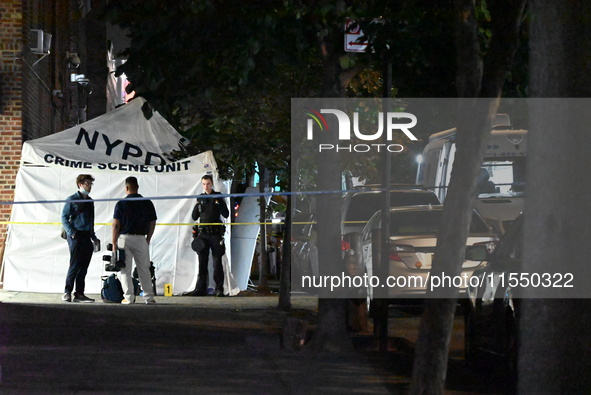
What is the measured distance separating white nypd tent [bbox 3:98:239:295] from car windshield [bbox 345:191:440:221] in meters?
2.45

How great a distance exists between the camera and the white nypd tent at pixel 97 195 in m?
18.3

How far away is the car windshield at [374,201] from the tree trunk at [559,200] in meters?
10.9

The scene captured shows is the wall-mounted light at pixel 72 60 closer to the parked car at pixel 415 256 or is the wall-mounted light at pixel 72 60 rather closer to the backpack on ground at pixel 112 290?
the backpack on ground at pixel 112 290

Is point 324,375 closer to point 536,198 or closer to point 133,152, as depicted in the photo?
point 536,198

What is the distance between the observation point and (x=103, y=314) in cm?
1442

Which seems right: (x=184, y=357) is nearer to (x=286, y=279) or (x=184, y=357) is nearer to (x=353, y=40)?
(x=353, y=40)

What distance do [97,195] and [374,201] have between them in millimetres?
4818

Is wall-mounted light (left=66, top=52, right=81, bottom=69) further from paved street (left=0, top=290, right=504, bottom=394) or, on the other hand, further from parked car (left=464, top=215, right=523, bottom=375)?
parked car (left=464, top=215, right=523, bottom=375)

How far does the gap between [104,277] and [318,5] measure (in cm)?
782

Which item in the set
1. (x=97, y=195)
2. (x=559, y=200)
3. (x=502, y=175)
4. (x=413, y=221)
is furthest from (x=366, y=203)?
(x=559, y=200)

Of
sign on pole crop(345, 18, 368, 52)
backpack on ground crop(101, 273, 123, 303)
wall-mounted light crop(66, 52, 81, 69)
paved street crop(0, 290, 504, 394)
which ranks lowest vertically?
paved street crop(0, 290, 504, 394)

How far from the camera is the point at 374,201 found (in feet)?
59.8

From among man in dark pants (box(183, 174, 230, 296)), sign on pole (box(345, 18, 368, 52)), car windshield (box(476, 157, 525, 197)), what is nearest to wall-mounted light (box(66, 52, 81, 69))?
man in dark pants (box(183, 174, 230, 296))

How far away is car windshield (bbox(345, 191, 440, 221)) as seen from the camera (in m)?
17.1
